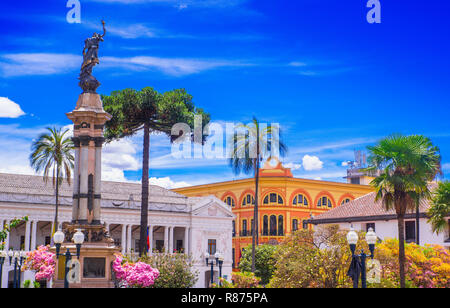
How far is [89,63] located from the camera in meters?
33.7

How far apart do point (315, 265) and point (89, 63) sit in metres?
15.4

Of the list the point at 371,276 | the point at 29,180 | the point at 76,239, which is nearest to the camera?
the point at 76,239

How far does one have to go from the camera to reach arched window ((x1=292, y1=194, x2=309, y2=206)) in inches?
3506

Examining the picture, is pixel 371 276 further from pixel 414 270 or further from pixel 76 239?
pixel 76 239

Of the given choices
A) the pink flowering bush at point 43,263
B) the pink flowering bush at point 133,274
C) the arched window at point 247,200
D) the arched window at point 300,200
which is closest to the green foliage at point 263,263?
the arched window at point 300,200

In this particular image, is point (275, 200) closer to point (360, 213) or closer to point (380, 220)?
point (360, 213)

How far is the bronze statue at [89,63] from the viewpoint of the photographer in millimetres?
33344

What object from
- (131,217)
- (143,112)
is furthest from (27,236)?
(143,112)

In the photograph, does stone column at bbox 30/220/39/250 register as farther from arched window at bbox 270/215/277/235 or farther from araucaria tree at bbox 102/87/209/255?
arched window at bbox 270/215/277/235

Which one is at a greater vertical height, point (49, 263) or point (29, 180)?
point (29, 180)

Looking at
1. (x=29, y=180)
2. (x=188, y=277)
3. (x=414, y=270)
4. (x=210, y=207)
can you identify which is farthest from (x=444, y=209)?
(x=29, y=180)
